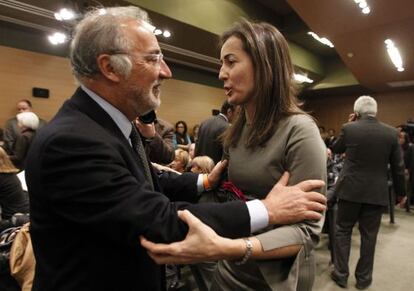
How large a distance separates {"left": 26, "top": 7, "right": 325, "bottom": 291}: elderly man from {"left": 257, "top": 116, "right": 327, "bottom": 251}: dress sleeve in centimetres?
5

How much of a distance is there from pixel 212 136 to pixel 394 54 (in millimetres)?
4852

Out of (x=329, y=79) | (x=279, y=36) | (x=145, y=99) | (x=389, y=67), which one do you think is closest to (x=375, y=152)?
(x=279, y=36)

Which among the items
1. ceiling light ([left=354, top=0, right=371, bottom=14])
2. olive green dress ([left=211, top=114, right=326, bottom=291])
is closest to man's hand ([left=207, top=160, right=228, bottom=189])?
olive green dress ([left=211, top=114, right=326, bottom=291])

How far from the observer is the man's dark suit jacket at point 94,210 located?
71 cm

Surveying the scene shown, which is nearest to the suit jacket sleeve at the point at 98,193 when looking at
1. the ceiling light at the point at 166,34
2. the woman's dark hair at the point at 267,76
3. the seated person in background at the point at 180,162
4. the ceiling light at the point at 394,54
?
the woman's dark hair at the point at 267,76

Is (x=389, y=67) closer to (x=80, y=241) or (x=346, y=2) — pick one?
(x=346, y=2)

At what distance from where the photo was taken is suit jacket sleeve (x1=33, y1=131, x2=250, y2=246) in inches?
27.7

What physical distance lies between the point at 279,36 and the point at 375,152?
232 cm

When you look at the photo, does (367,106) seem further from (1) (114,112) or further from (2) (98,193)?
(2) (98,193)

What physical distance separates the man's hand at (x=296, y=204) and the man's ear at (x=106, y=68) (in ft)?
1.85

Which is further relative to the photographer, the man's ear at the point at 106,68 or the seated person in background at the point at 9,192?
the seated person in background at the point at 9,192

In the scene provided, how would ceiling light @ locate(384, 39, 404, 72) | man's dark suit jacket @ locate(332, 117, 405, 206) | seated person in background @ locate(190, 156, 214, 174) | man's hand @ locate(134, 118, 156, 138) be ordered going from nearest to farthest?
man's hand @ locate(134, 118, 156, 138)
seated person in background @ locate(190, 156, 214, 174)
man's dark suit jacket @ locate(332, 117, 405, 206)
ceiling light @ locate(384, 39, 404, 72)

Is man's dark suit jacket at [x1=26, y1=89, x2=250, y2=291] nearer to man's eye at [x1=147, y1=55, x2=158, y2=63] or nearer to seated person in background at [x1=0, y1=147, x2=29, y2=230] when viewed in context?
man's eye at [x1=147, y1=55, x2=158, y2=63]

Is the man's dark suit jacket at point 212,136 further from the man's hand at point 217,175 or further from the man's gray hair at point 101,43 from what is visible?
the man's gray hair at point 101,43
